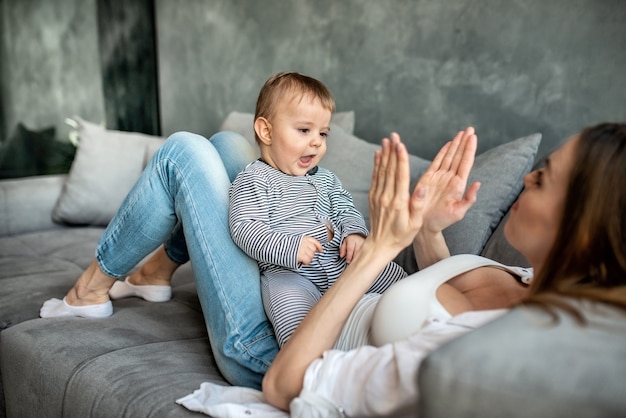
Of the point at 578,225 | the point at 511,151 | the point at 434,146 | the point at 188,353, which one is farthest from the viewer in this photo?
the point at 434,146

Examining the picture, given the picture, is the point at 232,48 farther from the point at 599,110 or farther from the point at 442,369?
the point at 442,369

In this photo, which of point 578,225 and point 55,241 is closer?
point 578,225

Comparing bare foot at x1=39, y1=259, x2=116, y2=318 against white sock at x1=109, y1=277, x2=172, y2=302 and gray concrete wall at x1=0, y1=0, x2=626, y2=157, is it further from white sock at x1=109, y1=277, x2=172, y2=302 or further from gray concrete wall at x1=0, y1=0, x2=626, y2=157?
gray concrete wall at x1=0, y1=0, x2=626, y2=157

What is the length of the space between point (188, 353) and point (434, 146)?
1.36 meters

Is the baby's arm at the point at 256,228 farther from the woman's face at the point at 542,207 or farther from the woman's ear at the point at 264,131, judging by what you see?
the woman's face at the point at 542,207

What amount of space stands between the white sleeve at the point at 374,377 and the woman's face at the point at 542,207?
0.17 m

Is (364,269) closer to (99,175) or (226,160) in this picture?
(226,160)

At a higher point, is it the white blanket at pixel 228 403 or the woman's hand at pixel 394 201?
the woman's hand at pixel 394 201

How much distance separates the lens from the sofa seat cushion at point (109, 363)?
1399mm

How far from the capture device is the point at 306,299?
1.47 meters

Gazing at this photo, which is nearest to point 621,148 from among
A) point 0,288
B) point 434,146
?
point 434,146

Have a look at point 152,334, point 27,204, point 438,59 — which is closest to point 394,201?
point 152,334

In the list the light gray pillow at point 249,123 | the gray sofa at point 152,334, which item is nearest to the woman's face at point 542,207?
the gray sofa at point 152,334

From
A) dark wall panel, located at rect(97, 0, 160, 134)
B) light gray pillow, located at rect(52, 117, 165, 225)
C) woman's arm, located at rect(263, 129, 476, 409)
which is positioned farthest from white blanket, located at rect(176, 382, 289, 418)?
dark wall panel, located at rect(97, 0, 160, 134)
